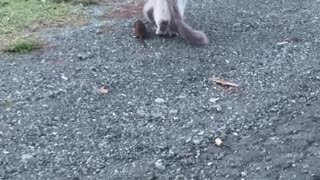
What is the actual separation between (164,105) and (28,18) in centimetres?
266

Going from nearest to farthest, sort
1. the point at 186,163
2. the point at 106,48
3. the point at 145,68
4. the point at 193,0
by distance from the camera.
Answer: the point at 186,163, the point at 145,68, the point at 106,48, the point at 193,0

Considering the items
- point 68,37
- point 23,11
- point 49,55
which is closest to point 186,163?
point 49,55

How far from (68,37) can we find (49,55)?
549 mm

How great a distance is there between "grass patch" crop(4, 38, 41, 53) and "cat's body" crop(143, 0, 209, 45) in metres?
1.14

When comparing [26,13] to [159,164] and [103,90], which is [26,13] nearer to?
[103,90]

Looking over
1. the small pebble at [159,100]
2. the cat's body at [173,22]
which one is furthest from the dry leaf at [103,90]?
the cat's body at [173,22]

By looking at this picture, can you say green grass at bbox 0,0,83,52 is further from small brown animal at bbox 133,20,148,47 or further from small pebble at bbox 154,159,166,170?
small pebble at bbox 154,159,166,170

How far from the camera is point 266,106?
199 inches

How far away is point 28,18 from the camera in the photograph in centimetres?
725

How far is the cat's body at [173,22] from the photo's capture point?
253 inches

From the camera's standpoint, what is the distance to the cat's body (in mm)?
6430

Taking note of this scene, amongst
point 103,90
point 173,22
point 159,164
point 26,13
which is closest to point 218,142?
point 159,164

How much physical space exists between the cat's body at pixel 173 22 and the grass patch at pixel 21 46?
1.14 m

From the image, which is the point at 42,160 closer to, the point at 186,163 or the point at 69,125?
the point at 69,125
